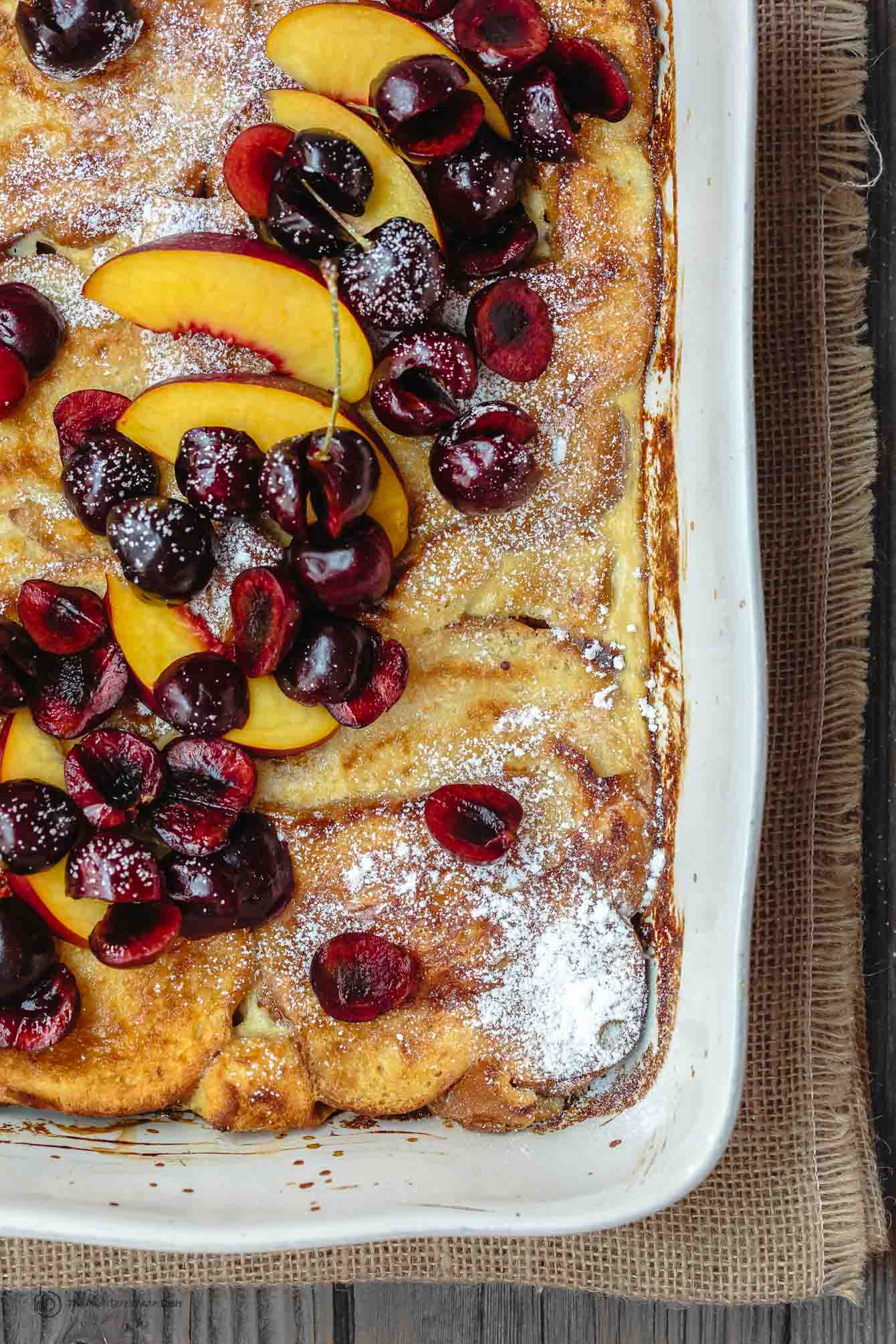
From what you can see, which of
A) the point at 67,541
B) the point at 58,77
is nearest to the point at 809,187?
the point at 58,77

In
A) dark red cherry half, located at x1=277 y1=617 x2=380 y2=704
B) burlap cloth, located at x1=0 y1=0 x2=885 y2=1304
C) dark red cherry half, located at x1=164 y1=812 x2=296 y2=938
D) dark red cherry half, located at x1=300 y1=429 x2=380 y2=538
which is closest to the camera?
dark red cherry half, located at x1=300 y1=429 x2=380 y2=538

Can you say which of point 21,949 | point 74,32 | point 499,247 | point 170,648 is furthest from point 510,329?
point 21,949

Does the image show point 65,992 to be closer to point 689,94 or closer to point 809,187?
point 689,94

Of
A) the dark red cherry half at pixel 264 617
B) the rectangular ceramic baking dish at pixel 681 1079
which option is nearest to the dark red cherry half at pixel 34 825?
the dark red cherry half at pixel 264 617

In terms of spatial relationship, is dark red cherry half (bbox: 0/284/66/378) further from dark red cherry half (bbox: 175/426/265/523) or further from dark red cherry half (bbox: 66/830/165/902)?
dark red cherry half (bbox: 66/830/165/902)

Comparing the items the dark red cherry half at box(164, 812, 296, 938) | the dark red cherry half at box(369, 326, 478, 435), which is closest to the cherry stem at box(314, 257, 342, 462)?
the dark red cherry half at box(369, 326, 478, 435)

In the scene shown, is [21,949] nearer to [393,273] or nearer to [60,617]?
[60,617]
